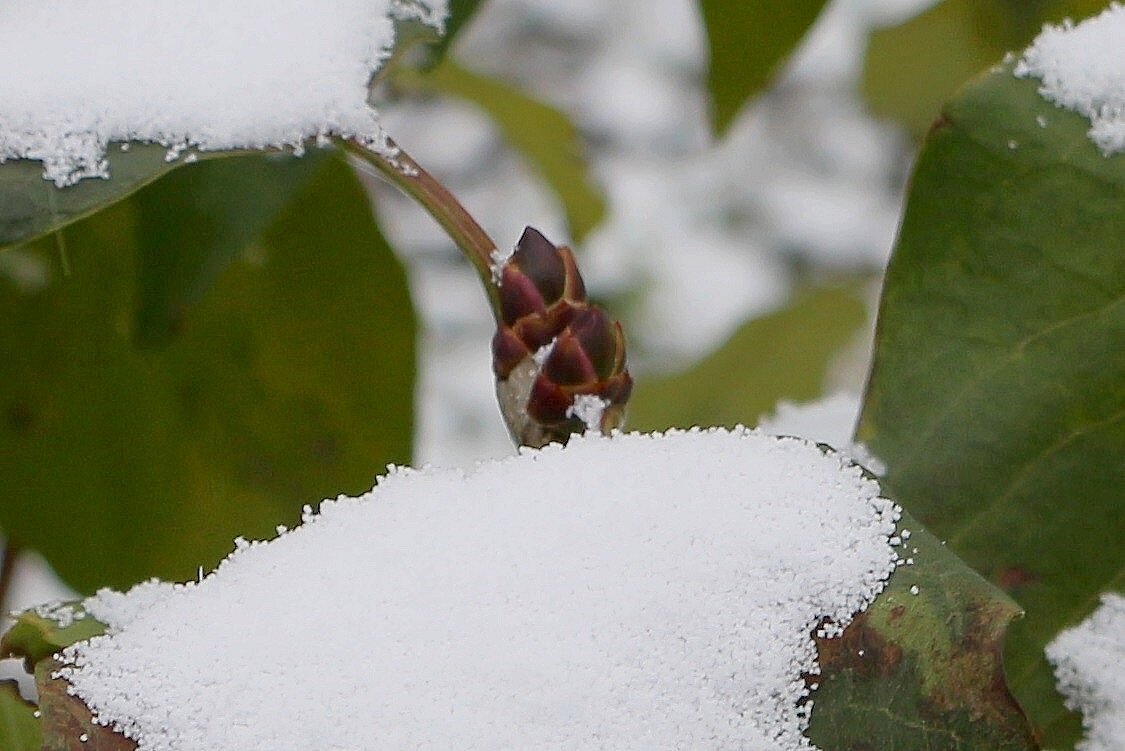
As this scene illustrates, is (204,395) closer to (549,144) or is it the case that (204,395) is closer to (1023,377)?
(1023,377)

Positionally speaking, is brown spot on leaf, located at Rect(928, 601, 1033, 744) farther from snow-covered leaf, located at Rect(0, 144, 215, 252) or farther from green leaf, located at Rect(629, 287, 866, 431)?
green leaf, located at Rect(629, 287, 866, 431)

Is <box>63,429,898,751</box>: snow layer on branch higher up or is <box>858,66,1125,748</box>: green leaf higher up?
<box>858,66,1125,748</box>: green leaf

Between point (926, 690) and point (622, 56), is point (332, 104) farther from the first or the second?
point (622, 56)

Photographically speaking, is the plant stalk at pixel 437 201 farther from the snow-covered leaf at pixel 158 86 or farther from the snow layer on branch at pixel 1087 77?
the snow layer on branch at pixel 1087 77

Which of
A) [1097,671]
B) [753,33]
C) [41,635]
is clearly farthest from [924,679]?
[753,33]

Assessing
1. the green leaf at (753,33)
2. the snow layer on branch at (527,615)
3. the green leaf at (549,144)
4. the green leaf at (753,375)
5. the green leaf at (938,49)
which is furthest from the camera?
the green leaf at (549,144)

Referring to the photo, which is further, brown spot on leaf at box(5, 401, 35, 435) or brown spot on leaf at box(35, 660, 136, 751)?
brown spot on leaf at box(5, 401, 35, 435)

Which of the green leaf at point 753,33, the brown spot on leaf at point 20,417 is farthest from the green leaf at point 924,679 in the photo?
the brown spot on leaf at point 20,417

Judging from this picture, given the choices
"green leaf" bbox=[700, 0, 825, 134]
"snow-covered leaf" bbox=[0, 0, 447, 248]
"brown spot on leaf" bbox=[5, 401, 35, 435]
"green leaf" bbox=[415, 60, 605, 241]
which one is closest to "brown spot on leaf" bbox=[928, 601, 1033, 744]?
"snow-covered leaf" bbox=[0, 0, 447, 248]
